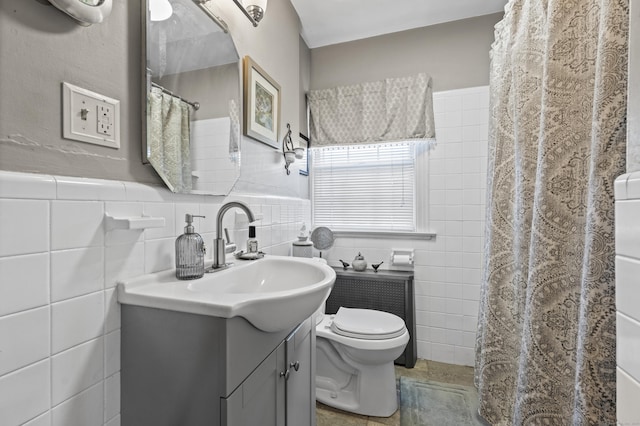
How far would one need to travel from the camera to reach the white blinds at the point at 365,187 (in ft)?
7.61

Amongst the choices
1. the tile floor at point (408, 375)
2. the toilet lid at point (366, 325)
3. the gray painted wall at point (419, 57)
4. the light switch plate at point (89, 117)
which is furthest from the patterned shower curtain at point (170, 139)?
the gray painted wall at point (419, 57)

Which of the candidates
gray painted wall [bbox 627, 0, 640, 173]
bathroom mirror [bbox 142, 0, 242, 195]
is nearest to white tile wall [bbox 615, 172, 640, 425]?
gray painted wall [bbox 627, 0, 640, 173]

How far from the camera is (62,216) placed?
0.65m

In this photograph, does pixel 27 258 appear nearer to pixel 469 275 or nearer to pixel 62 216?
pixel 62 216

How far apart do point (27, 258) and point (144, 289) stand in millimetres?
251

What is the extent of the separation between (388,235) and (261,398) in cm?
169

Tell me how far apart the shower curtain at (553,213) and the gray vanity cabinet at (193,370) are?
3.11 ft

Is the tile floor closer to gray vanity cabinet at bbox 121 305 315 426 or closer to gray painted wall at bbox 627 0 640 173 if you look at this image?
gray vanity cabinet at bbox 121 305 315 426

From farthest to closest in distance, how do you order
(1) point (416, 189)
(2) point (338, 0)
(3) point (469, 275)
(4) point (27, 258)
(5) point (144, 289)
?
(1) point (416, 189) < (3) point (469, 275) < (2) point (338, 0) < (5) point (144, 289) < (4) point (27, 258)

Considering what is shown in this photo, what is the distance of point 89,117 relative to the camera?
2.37ft

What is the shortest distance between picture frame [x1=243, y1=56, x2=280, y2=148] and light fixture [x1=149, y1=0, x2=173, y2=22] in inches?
19.9

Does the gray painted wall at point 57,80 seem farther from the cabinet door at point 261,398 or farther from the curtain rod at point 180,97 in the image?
the cabinet door at point 261,398

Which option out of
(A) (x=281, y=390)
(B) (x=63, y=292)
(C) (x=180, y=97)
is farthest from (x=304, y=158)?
(B) (x=63, y=292)

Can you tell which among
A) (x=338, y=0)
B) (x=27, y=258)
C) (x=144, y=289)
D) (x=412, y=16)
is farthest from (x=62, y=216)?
(x=412, y=16)
